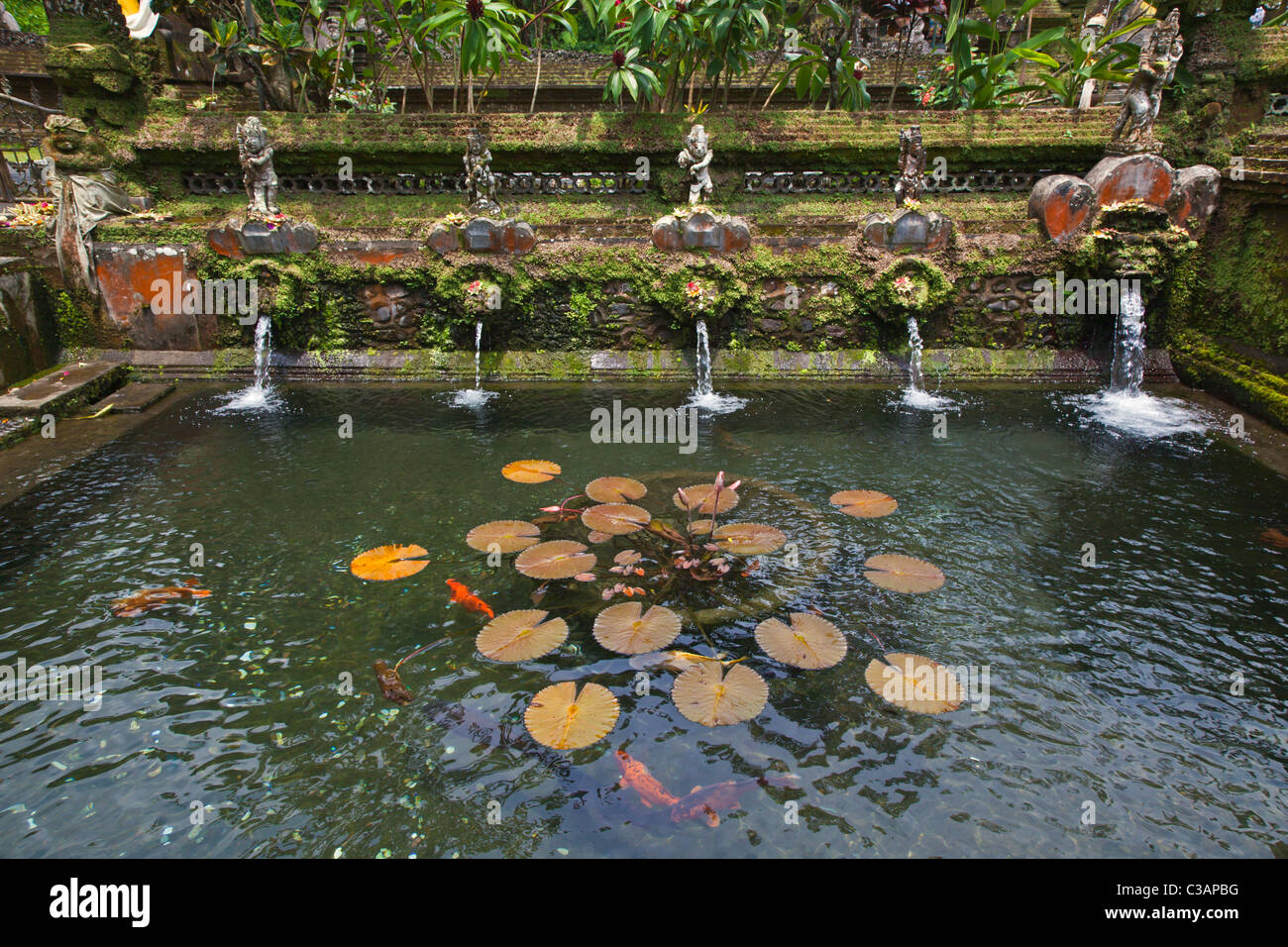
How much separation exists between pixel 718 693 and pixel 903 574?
1.91m

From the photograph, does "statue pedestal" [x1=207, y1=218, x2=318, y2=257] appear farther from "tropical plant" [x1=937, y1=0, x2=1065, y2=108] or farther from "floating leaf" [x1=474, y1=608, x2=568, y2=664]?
"tropical plant" [x1=937, y1=0, x2=1065, y2=108]

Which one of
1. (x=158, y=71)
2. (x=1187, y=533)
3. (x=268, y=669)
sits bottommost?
(x=268, y=669)

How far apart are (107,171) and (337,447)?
286 inches

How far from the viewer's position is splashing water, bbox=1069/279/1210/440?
801 centimetres

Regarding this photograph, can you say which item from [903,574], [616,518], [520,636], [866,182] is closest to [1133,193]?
[866,182]

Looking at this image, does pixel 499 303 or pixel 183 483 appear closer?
pixel 183 483

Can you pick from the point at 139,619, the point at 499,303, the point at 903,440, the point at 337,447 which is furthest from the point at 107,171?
the point at 903,440

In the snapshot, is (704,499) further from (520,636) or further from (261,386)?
(261,386)

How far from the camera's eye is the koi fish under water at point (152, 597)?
4.76 meters

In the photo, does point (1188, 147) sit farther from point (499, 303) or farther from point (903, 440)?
point (499, 303)

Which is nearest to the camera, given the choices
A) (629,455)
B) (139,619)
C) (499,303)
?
(139,619)

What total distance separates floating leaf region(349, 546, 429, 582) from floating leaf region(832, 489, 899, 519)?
11.6 ft
